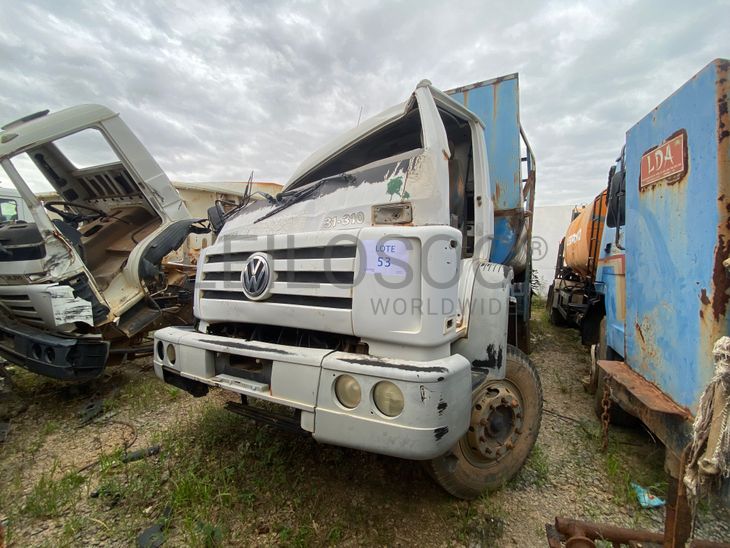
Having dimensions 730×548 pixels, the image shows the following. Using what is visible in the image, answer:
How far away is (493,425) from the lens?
2.07 meters

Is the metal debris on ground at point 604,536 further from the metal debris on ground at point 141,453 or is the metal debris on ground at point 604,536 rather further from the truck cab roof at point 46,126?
the truck cab roof at point 46,126

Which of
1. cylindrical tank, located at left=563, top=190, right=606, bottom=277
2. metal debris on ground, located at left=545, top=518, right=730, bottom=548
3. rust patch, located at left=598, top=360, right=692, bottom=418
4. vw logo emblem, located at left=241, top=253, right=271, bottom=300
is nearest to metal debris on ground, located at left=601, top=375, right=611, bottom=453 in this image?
rust patch, located at left=598, top=360, right=692, bottom=418

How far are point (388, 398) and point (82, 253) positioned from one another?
153 inches

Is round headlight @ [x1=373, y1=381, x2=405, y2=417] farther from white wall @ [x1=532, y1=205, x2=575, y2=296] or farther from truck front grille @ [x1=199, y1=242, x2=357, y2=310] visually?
white wall @ [x1=532, y1=205, x2=575, y2=296]

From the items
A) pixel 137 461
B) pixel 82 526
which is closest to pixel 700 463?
pixel 82 526

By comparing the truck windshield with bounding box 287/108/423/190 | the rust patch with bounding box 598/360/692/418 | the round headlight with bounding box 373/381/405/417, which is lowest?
the rust patch with bounding box 598/360/692/418

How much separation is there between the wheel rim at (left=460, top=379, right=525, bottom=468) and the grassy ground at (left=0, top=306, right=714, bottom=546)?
283mm

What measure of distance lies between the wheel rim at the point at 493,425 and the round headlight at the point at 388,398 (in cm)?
67

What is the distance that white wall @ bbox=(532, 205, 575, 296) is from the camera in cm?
1199

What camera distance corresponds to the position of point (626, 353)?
2.23 metres

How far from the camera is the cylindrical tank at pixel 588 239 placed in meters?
4.70

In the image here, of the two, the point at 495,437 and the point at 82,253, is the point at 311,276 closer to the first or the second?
the point at 495,437

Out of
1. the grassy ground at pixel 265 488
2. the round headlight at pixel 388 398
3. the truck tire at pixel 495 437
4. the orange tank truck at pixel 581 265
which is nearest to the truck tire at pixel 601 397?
the grassy ground at pixel 265 488

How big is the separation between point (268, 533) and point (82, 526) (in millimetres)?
1046
